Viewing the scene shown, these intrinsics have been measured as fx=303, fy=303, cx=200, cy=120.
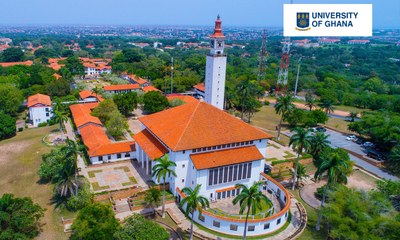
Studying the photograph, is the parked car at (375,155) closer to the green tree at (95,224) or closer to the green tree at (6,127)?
the green tree at (95,224)

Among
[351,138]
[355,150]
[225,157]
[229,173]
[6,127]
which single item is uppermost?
[225,157]

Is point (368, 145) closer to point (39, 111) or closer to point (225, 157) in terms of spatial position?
point (225, 157)

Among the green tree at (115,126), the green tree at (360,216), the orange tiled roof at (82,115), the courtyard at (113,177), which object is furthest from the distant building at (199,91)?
the green tree at (360,216)

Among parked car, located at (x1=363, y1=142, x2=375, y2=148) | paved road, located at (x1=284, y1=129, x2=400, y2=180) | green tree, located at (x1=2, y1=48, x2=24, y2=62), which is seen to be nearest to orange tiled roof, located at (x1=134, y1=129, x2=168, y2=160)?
paved road, located at (x1=284, y1=129, x2=400, y2=180)

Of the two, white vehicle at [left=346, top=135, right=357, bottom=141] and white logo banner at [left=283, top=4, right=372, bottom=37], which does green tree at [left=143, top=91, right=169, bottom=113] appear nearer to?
white logo banner at [left=283, top=4, right=372, bottom=37]

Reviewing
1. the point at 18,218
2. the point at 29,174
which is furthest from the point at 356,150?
the point at 29,174

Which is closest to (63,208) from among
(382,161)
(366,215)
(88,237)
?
(88,237)
